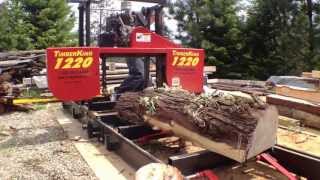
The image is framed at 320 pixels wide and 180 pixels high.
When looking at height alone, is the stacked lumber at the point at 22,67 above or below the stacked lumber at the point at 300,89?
above

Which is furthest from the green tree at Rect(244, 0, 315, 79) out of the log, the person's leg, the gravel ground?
the log

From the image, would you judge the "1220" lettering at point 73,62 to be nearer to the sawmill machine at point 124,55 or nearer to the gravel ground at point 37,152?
the sawmill machine at point 124,55

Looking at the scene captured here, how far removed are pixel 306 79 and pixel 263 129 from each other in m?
6.20

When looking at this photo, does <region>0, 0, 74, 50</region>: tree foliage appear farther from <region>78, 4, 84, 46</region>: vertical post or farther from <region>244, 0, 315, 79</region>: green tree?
<region>78, 4, 84, 46</region>: vertical post

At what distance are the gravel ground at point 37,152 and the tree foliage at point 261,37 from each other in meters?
10.8

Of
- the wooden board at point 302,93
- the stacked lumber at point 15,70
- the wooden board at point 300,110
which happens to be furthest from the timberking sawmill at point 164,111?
the wooden board at point 302,93

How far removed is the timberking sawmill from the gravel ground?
533mm

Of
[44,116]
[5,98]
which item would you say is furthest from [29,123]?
[5,98]

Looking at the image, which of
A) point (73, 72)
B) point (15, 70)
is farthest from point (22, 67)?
point (73, 72)

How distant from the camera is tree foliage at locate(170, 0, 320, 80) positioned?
15531mm

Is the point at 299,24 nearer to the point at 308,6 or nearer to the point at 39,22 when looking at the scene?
the point at 308,6

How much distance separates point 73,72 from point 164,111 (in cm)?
160

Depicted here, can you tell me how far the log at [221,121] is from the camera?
3570 mm

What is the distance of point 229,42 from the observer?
54.9 feet
